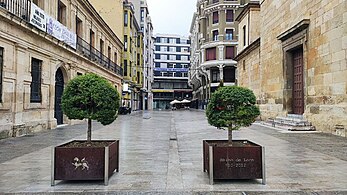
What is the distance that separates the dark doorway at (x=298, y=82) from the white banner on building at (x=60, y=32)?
12.8 m

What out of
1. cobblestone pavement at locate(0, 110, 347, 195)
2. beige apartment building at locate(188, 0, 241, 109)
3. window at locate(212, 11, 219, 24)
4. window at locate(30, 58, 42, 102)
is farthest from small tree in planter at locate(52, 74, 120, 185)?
window at locate(212, 11, 219, 24)

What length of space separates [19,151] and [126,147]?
116 inches

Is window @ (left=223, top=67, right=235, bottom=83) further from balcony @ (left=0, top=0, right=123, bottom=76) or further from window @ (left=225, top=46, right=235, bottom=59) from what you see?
balcony @ (left=0, top=0, right=123, bottom=76)

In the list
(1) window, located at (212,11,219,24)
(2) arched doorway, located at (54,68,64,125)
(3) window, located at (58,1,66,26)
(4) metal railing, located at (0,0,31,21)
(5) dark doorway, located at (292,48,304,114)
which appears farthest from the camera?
(1) window, located at (212,11,219,24)

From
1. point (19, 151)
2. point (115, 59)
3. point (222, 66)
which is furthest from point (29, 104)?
point (222, 66)

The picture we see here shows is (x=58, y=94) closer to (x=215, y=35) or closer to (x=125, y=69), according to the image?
(x=125, y=69)

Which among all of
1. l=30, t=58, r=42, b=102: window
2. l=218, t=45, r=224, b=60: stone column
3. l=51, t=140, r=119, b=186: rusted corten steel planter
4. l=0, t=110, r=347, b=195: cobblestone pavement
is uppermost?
l=218, t=45, r=224, b=60: stone column

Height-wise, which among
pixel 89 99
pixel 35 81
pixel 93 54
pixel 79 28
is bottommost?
pixel 89 99

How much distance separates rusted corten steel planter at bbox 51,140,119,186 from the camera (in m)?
4.91

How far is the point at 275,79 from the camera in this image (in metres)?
18.7

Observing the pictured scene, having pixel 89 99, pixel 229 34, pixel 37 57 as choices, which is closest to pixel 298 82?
pixel 37 57

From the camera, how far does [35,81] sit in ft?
47.1

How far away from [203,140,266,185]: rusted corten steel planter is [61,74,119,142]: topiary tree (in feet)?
6.72

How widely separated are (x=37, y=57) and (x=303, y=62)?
42.2ft
